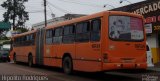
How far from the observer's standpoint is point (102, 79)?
16969 mm

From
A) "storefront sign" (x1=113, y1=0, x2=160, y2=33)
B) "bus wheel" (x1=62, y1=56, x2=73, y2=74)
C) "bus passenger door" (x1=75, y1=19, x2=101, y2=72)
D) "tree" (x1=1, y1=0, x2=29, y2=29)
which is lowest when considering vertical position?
"bus wheel" (x1=62, y1=56, x2=73, y2=74)

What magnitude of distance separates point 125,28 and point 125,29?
5cm

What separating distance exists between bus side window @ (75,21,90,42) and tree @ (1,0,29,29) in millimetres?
60768

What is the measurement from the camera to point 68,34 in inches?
761

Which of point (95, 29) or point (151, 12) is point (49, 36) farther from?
point (151, 12)

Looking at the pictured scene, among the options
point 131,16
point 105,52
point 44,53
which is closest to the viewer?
point 105,52

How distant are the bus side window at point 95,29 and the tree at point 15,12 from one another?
205ft

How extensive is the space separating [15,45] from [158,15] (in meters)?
12.3

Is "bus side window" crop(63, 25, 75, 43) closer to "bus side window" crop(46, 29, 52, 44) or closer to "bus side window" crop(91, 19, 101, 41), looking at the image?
"bus side window" crop(91, 19, 101, 41)

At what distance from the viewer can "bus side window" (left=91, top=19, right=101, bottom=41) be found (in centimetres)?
1625

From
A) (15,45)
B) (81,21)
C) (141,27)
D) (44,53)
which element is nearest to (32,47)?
(44,53)

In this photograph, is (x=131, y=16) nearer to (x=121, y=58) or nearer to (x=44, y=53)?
(x=121, y=58)

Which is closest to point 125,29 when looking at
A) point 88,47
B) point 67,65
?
point 88,47

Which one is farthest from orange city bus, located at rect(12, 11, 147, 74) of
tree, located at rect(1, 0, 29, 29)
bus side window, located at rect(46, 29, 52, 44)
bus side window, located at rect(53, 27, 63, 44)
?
tree, located at rect(1, 0, 29, 29)
